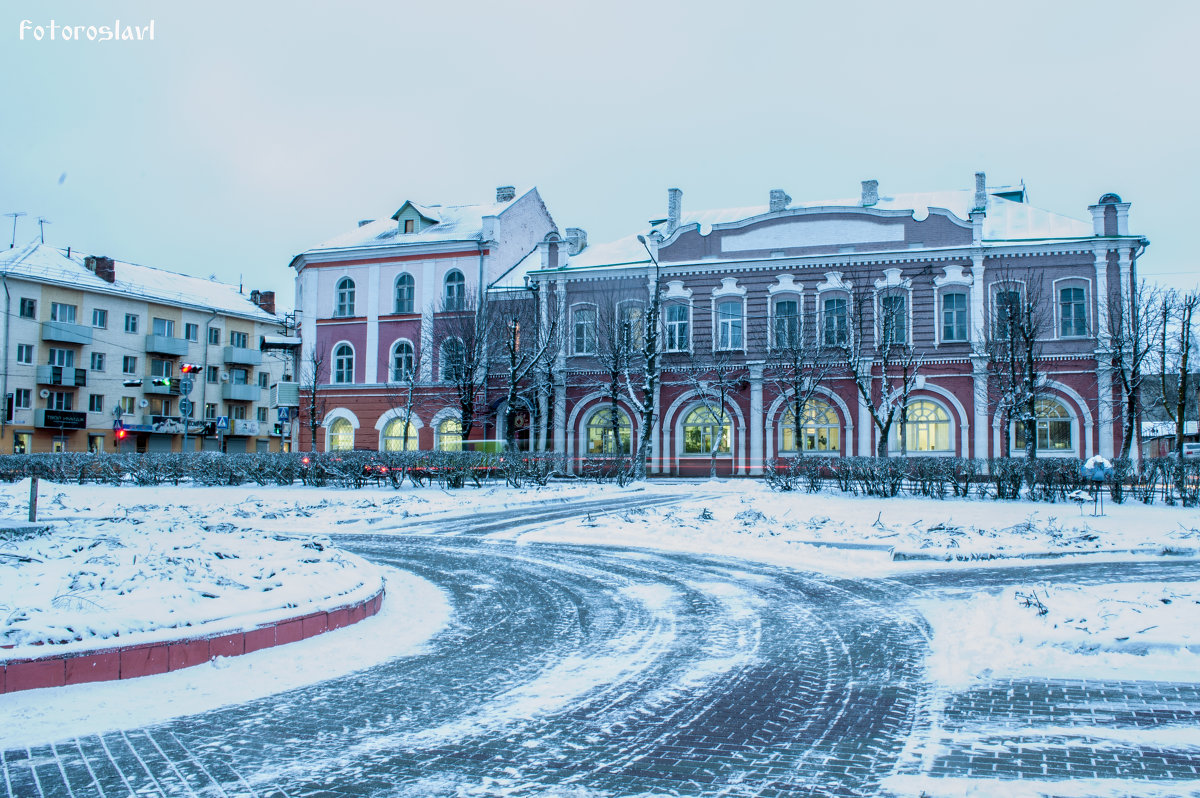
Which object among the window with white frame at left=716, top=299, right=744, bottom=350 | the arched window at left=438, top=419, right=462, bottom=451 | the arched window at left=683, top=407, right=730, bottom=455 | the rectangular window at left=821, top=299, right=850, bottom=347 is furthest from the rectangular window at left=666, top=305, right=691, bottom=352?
the arched window at left=438, top=419, right=462, bottom=451

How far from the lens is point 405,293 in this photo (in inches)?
1666

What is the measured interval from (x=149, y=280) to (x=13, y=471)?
32.8 meters

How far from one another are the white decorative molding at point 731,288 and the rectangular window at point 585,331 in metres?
5.71

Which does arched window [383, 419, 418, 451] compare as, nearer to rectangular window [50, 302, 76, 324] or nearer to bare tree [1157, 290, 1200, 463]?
rectangular window [50, 302, 76, 324]

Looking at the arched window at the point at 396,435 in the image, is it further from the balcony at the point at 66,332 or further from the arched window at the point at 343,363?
the balcony at the point at 66,332

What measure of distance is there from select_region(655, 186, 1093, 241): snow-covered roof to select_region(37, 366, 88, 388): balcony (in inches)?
1447

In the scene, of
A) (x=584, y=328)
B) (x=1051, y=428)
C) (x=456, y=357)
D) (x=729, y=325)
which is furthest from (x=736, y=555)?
(x=584, y=328)

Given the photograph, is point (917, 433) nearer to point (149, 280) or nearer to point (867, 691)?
point (867, 691)

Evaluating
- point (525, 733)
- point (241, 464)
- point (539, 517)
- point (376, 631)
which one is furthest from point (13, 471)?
point (525, 733)

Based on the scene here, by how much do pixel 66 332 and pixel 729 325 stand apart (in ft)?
128

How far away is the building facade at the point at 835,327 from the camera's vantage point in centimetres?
3228

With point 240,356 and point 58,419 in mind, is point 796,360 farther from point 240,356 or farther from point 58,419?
point 240,356

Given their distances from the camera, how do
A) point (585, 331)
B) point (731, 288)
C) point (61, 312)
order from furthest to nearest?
point (61, 312)
point (585, 331)
point (731, 288)

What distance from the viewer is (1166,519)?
15.6 meters
